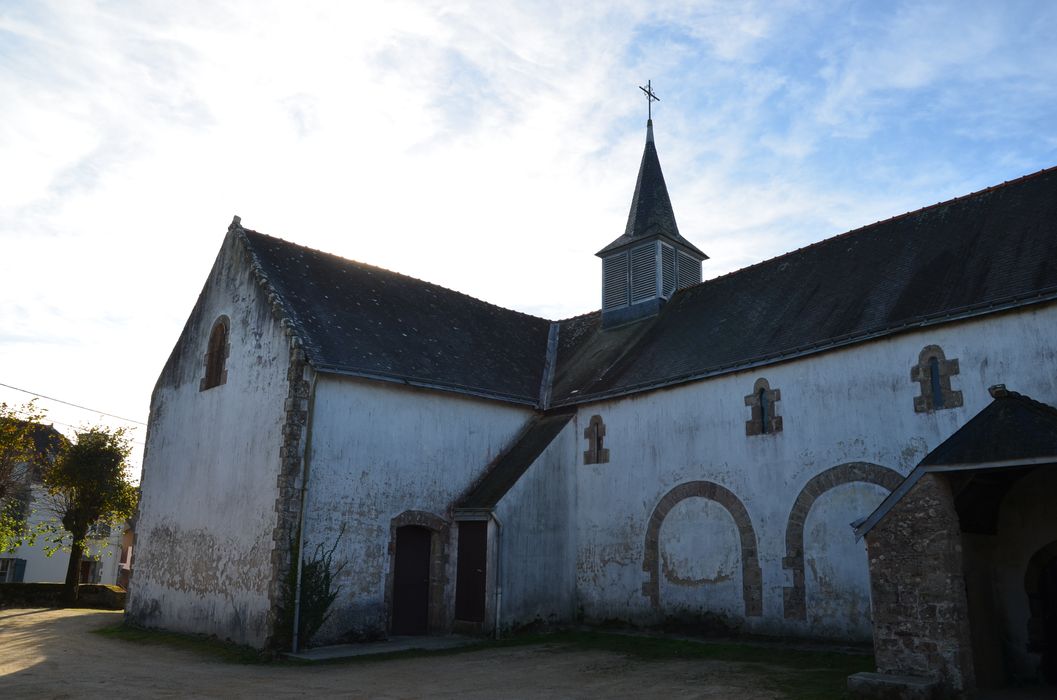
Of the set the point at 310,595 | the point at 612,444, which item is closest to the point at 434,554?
the point at 310,595

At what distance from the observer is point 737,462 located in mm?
14305

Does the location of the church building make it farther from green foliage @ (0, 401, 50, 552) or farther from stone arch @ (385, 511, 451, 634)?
green foliage @ (0, 401, 50, 552)

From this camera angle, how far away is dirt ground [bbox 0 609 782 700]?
952 cm

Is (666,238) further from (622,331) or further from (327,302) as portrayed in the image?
(327,302)

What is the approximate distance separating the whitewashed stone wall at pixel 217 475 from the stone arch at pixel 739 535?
24.3 ft

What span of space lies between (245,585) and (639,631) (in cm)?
772

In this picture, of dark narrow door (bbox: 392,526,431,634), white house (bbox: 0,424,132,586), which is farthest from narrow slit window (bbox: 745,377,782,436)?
white house (bbox: 0,424,132,586)

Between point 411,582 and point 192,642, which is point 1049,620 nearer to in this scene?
point 411,582

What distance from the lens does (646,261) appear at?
68.9 ft

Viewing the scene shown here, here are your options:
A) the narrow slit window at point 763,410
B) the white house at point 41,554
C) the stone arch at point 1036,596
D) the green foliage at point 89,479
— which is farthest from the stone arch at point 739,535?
the white house at point 41,554

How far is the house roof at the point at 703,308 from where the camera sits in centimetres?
1262

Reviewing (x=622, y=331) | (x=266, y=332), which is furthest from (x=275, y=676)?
(x=622, y=331)

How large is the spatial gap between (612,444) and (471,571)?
412cm

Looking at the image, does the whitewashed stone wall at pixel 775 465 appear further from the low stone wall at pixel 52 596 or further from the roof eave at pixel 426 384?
the low stone wall at pixel 52 596
